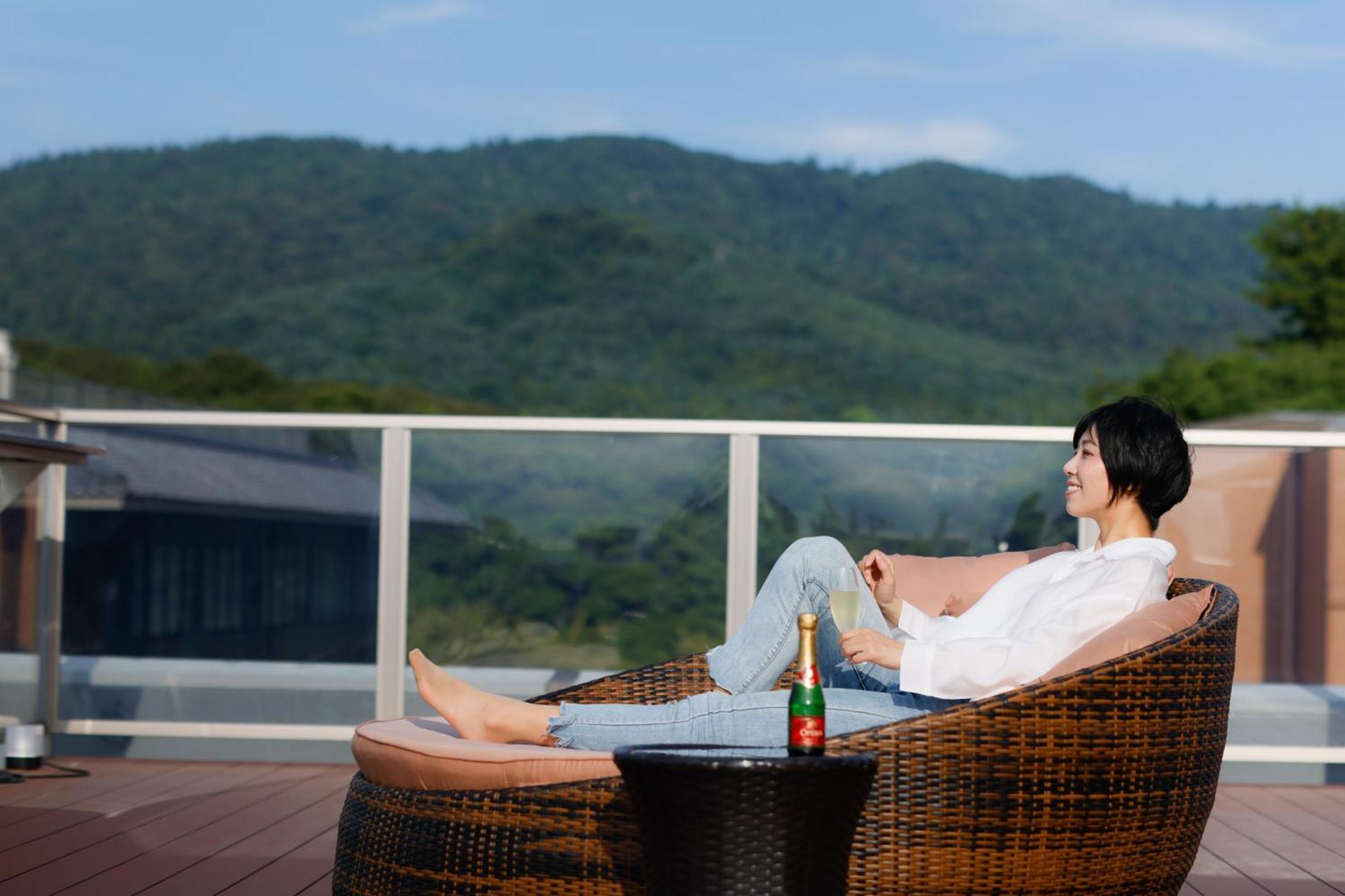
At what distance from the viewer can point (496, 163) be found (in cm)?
5669

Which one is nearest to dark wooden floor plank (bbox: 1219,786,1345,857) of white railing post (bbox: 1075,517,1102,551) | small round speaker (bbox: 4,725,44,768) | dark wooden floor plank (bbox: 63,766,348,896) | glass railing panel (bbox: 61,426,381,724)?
white railing post (bbox: 1075,517,1102,551)

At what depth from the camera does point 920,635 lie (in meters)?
2.65

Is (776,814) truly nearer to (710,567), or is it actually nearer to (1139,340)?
(710,567)

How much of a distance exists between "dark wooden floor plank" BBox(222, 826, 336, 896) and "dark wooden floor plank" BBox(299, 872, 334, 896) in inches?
0.6

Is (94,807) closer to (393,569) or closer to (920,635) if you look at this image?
(393,569)

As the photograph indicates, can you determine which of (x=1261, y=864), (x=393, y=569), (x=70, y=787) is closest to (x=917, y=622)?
(x=1261, y=864)

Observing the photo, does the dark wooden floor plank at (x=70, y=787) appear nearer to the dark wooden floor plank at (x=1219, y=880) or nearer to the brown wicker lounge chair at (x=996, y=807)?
the brown wicker lounge chair at (x=996, y=807)

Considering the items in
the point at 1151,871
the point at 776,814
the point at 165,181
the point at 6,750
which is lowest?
the point at 6,750

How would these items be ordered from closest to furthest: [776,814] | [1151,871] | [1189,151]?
1. [776,814]
2. [1151,871]
3. [1189,151]

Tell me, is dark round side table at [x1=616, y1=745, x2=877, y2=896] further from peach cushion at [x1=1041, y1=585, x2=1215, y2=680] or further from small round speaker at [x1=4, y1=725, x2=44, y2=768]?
small round speaker at [x1=4, y1=725, x2=44, y2=768]

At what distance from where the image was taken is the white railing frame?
425 cm

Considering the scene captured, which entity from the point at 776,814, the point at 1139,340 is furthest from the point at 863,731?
the point at 1139,340

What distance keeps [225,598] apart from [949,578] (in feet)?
9.58

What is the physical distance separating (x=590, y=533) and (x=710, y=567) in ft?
1.67
